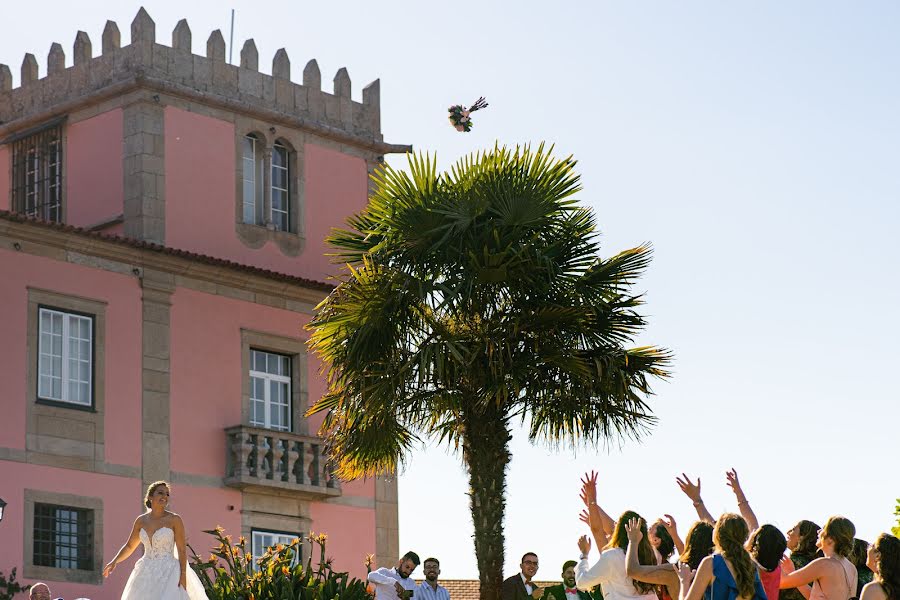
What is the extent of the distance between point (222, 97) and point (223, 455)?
666 centimetres

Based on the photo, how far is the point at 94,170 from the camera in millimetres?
30766

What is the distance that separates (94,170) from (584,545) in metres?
20.0

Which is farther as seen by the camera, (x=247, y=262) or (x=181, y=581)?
(x=247, y=262)

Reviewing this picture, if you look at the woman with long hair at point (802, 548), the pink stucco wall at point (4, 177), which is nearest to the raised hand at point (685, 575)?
the woman with long hair at point (802, 548)

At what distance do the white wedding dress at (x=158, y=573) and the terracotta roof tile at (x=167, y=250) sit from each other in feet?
36.1

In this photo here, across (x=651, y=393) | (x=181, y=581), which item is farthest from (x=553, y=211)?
(x=181, y=581)

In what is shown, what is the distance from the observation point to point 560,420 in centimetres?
2253

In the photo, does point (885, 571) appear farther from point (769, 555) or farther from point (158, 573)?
point (158, 573)

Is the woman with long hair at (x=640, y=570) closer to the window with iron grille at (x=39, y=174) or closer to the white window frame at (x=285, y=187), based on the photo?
the white window frame at (x=285, y=187)

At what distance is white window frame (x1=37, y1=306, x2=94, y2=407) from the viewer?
1048 inches

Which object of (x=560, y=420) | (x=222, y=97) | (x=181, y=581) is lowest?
(x=181, y=581)

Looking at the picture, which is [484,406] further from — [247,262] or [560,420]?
[247,262]

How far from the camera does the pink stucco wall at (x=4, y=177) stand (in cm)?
3195

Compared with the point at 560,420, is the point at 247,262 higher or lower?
higher
